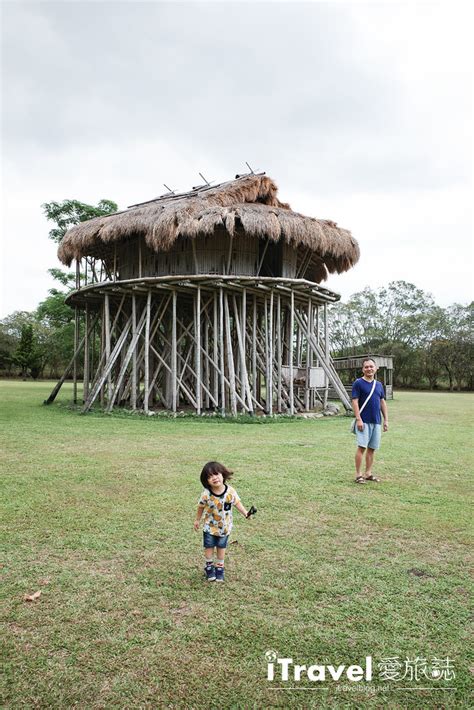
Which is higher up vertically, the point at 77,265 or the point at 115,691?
the point at 77,265

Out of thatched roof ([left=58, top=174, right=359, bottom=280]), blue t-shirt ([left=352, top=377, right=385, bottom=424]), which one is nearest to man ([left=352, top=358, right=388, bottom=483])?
blue t-shirt ([left=352, top=377, right=385, bottom=424])

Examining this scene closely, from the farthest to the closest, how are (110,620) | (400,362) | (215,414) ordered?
(400,362) → (215,414) → (110,620)

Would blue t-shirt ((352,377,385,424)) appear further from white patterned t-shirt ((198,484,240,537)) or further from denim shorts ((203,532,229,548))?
denim shorts ((203,532,229,548))

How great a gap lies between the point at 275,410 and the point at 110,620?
15.0 meters

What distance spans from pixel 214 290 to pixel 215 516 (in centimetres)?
1265

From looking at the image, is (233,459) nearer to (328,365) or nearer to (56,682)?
(56,682)

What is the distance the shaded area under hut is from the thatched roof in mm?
38

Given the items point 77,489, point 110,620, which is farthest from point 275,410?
point 110,620

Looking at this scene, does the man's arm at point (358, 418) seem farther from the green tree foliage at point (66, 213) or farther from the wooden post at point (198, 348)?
the green tree foliage at point (66, 213)

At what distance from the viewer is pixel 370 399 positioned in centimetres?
717

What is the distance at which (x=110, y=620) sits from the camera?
10.7ft

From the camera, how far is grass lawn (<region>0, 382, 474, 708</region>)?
8.77 ft

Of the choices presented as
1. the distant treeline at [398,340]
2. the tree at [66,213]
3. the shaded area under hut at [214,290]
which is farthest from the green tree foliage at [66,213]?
the distant treeline at [398,340]

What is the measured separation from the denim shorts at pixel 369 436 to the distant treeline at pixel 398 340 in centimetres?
4369
